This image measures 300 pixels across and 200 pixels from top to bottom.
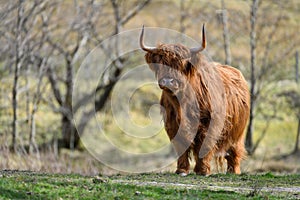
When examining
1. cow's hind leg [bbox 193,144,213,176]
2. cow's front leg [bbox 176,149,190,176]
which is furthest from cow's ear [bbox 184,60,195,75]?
cow's front leg [bbox 176,149,190,176]

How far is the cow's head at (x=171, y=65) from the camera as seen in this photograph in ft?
34.4

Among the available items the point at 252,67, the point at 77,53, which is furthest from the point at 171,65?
the point at 77,53

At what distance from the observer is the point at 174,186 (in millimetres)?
9008

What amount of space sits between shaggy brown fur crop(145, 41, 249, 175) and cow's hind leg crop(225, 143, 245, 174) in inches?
49.7

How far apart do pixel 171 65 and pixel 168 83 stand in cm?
33

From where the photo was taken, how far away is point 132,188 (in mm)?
8547

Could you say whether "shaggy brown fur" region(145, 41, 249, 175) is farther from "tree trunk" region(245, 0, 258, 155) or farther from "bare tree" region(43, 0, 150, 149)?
"bare tree" region(43, 0, 150, 149)

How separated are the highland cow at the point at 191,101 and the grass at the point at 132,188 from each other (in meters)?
1.10

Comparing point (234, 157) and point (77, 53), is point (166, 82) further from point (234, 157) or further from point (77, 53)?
point (77, 53)

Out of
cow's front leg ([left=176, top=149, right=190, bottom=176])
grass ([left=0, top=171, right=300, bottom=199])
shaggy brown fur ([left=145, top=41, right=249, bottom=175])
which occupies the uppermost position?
shaggy brown fur ([left=145, top=41, right=249, bottom=175])

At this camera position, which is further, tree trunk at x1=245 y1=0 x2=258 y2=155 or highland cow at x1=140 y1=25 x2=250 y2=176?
tree trunk at x1=245 y1=0 x2=258 y2=155

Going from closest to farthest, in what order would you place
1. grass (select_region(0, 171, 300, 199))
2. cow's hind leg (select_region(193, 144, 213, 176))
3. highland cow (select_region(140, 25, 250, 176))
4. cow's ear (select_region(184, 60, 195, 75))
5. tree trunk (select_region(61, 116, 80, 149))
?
grass (select_region(0, 171, 300, 199)), highland cow (select_region(140, 25, 250, 176)), cow's ear (select_region(184, 60, 195, 75)), cow's hind leg (select_region(193, 144, 213, 176)), tree trunk (select_region(61, 116, 80, 149))

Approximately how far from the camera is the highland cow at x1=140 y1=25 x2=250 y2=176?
1062cm

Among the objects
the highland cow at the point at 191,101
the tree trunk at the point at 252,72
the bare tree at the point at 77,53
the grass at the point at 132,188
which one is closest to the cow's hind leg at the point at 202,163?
the highland cow at the point at 191,101
